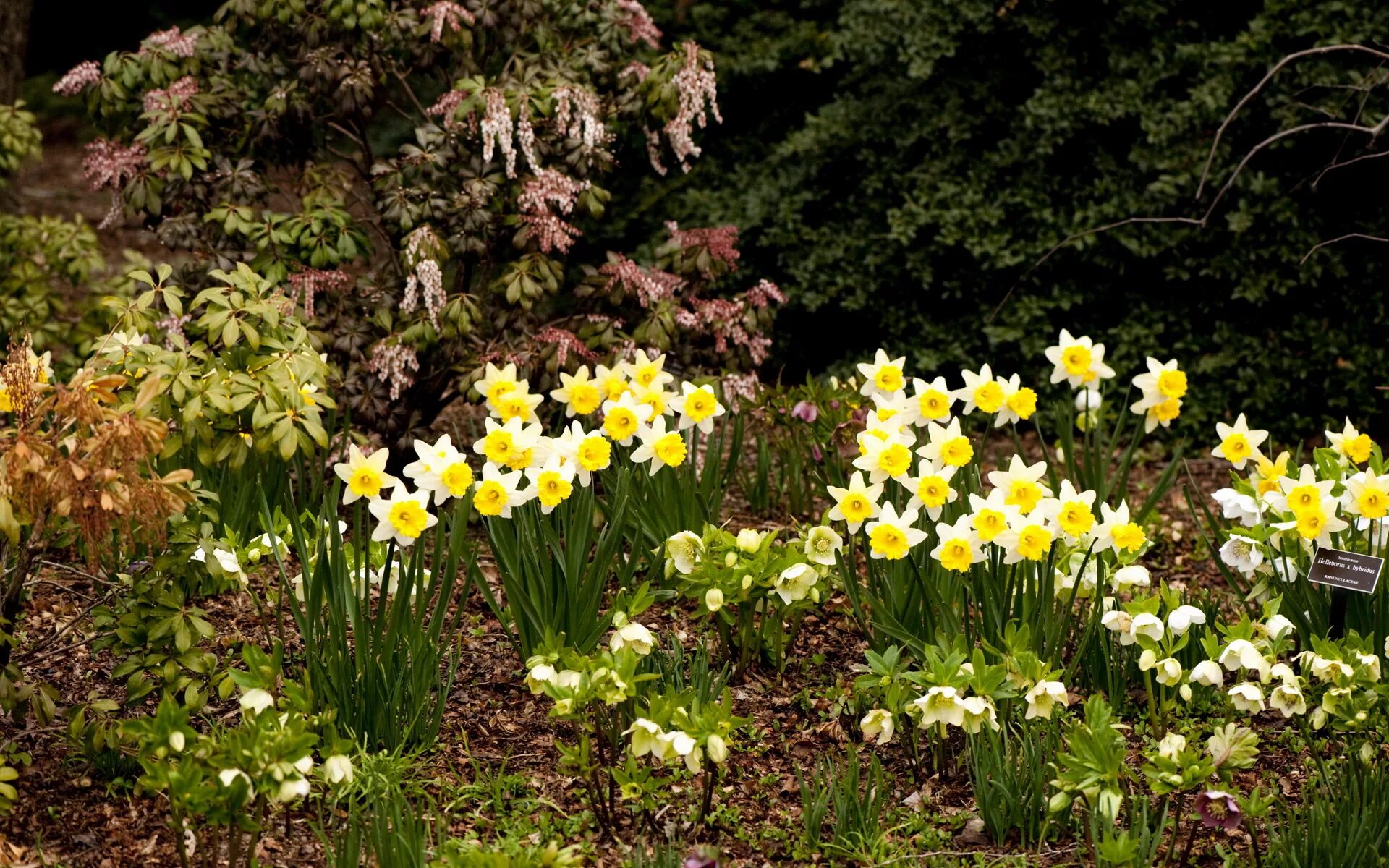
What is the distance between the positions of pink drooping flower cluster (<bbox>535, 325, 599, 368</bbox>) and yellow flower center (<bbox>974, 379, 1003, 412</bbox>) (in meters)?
1.25

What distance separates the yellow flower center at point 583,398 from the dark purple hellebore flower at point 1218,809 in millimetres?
1623

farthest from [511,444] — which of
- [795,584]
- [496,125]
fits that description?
[496,125]

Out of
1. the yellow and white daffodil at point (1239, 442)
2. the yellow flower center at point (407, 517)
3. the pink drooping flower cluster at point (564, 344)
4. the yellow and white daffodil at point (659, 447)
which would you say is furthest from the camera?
the pink drooping flower cluster at point (564, 344)

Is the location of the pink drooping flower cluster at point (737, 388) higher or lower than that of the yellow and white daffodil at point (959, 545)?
higher

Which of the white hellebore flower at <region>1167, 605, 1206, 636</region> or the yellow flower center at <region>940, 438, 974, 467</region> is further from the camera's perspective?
the yellow flower center at <region>940, 438, 974, 467</region>

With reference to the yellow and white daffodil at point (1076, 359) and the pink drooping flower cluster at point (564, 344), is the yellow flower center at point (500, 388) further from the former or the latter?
the yellow and white daffodil at point (1076, 359)

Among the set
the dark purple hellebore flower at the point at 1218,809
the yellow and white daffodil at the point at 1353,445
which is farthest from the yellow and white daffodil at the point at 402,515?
the yellow and white daffodil at the point at 1353,445

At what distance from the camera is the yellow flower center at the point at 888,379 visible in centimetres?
329

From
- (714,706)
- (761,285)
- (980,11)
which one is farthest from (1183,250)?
(714,706)

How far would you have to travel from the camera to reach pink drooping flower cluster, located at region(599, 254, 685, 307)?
3904mm

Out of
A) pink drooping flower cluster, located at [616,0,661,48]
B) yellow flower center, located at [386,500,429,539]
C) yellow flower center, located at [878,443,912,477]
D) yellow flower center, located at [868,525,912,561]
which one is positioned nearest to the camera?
yellow flower center, located at [386,500,429,539]

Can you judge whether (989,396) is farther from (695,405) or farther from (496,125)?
(496,125)

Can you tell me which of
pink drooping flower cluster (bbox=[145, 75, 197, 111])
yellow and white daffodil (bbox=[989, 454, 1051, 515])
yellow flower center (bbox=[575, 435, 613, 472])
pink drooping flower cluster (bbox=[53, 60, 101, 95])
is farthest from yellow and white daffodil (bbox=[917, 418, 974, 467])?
pink drooping flower cluster (bbox=[53, 60, 101, 95])

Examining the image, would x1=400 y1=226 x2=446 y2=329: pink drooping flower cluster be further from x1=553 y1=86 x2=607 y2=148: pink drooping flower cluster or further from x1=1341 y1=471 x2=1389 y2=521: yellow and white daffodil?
x1=1341 y1=471 x2=1389 y2=521: yellow and white daffodil
